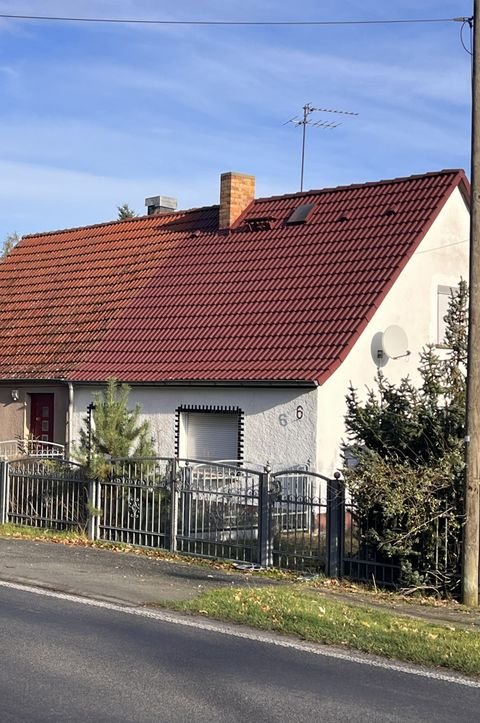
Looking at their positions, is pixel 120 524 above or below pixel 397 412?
below

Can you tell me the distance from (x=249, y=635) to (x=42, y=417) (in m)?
15.1

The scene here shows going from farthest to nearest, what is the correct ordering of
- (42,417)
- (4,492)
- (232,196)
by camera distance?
(232,196) → (42,417) → (4,492)

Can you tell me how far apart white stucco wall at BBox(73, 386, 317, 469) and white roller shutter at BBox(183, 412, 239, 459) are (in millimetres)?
296

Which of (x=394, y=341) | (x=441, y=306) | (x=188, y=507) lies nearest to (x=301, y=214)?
(x=441, y=306)

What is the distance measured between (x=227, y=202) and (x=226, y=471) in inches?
409

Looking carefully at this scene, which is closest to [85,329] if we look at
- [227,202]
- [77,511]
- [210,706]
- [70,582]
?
[227,202]

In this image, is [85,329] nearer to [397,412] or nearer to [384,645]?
[397,412]

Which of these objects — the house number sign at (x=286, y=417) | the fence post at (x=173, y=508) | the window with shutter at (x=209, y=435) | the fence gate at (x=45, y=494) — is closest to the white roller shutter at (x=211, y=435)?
the window with shutter at (x=209, y=435)

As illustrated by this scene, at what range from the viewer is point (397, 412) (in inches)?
512

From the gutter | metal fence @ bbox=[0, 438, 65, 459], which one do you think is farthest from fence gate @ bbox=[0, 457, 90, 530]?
the gutter

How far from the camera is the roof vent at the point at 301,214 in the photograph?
75.7 feet

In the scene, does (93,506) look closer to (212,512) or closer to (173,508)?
(173,508)

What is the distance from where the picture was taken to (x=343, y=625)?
9.84 m

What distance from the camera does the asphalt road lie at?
6871mm
